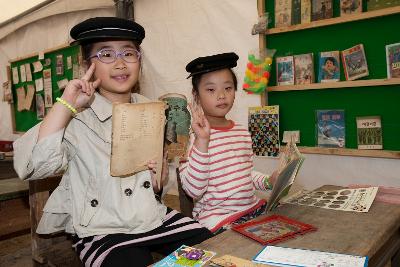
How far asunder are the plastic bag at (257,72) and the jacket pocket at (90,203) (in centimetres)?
191

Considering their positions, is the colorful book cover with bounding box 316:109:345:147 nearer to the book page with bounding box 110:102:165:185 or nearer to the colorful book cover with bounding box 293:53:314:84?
the colorful book cover with bounding box 293:53:314:84

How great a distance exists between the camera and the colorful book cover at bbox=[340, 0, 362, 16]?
251 cm

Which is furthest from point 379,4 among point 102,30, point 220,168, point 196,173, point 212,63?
point 102,30

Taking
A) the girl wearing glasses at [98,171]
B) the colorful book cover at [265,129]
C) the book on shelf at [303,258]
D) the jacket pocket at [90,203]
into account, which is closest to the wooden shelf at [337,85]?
the colorful book cover at [265,129]

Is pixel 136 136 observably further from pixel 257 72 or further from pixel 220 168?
pixel 257 72

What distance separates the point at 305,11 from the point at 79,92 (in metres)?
2.04

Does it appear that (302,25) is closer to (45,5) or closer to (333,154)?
(333,154)

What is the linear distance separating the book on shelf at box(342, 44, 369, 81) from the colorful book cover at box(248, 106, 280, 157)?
60 centimetres

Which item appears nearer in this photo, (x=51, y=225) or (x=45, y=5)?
(x=51, y=225)

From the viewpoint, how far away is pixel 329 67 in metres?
2.70

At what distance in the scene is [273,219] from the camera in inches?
50.9

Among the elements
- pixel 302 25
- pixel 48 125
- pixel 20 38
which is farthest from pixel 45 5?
pixel 48 125

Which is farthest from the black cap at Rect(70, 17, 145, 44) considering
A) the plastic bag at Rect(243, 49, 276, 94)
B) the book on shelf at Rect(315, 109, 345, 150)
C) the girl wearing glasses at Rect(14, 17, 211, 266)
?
the book on shelf at Rect(315, 109, 345, 150)

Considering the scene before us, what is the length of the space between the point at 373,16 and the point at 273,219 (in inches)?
71.6
